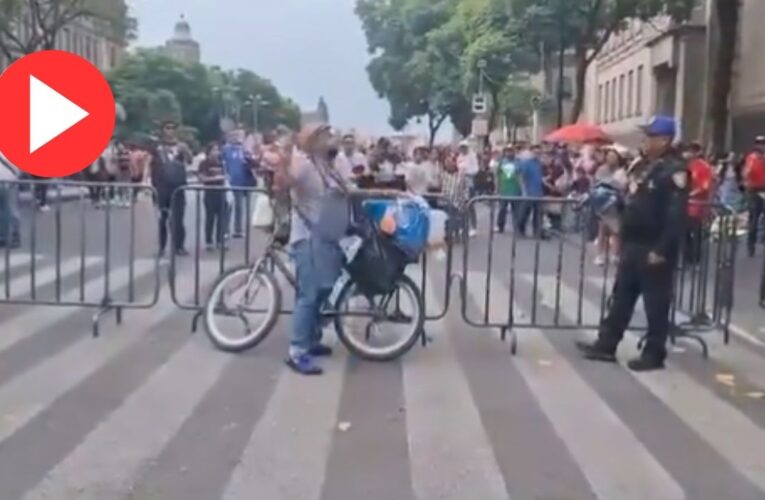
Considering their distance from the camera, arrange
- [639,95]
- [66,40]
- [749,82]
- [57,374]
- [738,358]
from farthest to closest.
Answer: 1. [66,40]
2. [639,95]
3. [749,82]
4. [738,358]
5. [57,374]

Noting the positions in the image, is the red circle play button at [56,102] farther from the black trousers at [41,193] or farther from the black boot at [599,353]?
the black boot at [599,353]

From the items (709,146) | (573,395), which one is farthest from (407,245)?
(709,146)

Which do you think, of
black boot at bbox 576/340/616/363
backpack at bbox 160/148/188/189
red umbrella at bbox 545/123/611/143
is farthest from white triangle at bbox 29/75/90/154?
red umbrella at bbox 545/123/611/143

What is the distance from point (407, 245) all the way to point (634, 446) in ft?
9.00

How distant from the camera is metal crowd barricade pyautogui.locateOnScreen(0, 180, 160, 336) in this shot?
35.8 feet

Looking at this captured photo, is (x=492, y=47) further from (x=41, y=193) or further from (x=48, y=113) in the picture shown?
(x=48, y=113)

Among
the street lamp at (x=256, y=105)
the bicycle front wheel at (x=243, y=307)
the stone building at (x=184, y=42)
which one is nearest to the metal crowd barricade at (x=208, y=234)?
the bicycle front wheel at (x=243, y=307)

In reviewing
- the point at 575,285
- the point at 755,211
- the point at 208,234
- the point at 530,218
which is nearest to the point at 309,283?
the point at 530,218

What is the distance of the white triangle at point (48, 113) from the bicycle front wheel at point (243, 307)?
212 centimetres

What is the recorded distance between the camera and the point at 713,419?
7.59 metres

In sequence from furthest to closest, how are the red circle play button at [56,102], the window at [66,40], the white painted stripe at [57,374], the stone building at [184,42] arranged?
1. the stone building at [184,42]
2. the window at [66,40]
3. the red circle play button at [56,102]
4. the white painted stripe at [57,374]

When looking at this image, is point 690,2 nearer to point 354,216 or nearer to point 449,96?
point 354,216

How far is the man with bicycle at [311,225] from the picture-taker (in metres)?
8.66

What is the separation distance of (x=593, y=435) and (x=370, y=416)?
134cm
